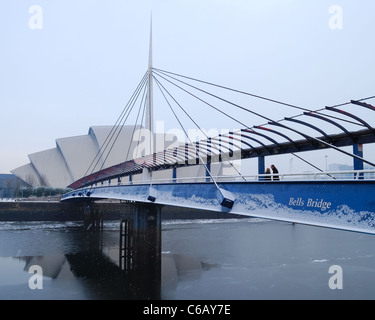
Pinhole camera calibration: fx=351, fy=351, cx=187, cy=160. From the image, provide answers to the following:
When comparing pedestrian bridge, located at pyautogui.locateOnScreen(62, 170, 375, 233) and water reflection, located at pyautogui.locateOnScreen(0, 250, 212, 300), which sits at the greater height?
pedestrian bridge, located at pyautogui.locateOnScreen(62, 170, 375, 233)

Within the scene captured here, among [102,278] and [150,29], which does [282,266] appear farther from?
[150,29]

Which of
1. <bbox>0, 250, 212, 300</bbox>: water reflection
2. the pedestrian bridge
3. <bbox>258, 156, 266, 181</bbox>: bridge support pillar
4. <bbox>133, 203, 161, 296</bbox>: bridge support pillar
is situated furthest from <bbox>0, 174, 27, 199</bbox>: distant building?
the pedestrian bridge

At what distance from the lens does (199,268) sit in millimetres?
22594

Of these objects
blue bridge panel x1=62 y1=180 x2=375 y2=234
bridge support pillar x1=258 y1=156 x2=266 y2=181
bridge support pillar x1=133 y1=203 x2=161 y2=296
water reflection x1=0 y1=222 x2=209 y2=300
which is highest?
bridge support pillar x1=258 y1=156 x2=266 y2=181

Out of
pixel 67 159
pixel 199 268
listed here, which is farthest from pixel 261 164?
pixel 67 159

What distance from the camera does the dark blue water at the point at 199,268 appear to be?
17.5 meters

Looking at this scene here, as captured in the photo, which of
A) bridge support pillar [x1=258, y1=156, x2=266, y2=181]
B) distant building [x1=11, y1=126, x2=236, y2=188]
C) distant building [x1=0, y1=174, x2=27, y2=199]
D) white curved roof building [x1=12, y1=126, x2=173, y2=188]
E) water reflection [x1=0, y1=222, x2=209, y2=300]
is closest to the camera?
bridge support pillar [x1=258, y1=156, x2=266, y2=181]

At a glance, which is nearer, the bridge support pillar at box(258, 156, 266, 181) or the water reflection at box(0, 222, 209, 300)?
the bridge support pillar at box(258, 156, 266, 181)

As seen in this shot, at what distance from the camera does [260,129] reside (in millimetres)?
13836

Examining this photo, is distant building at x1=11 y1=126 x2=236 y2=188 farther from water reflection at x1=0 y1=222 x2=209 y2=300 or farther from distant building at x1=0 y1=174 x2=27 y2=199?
water reflection at x1=0 y1=222 x2=209 y2=300

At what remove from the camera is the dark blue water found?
690 inches

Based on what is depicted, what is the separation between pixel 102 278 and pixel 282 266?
11.4 meters

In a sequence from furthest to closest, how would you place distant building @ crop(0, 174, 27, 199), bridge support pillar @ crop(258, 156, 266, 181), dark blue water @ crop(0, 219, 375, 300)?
distant building @ crop(0, 174, 27, 199)
dark blue water @ crop(0, 219, 375, 300)
bridge support pillar @ crop(258, 156, 266, 181)
